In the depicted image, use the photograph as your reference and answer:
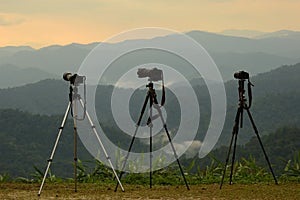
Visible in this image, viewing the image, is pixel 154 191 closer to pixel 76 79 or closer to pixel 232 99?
pixel 76 79

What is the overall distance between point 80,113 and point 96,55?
1.08 m

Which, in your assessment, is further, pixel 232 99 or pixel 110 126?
pixel 232 99

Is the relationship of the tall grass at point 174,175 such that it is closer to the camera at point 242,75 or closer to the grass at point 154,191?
the grass at point 154,191

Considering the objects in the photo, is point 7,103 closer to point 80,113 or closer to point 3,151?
point 3,151

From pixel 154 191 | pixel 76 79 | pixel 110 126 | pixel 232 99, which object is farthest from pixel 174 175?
pixel 232 99

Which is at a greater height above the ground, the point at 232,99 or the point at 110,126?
the point at 232,99

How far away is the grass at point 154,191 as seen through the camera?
9.15m

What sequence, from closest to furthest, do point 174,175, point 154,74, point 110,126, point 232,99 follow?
point 154,74 → point 174,175 → point 110,126 → point 232,99

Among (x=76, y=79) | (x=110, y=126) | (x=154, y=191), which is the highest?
(x=76, y=79)

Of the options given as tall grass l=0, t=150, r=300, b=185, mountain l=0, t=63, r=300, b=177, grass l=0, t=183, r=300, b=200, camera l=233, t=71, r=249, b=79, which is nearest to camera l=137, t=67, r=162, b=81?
camera l=233, t=71, r=249, b=79

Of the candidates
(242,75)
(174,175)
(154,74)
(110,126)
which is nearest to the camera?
(154,74)

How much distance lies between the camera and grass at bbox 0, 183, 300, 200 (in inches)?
360

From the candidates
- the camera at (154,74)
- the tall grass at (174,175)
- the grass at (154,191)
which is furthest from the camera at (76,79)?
the tall grass at (174,175)

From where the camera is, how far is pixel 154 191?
985cm
